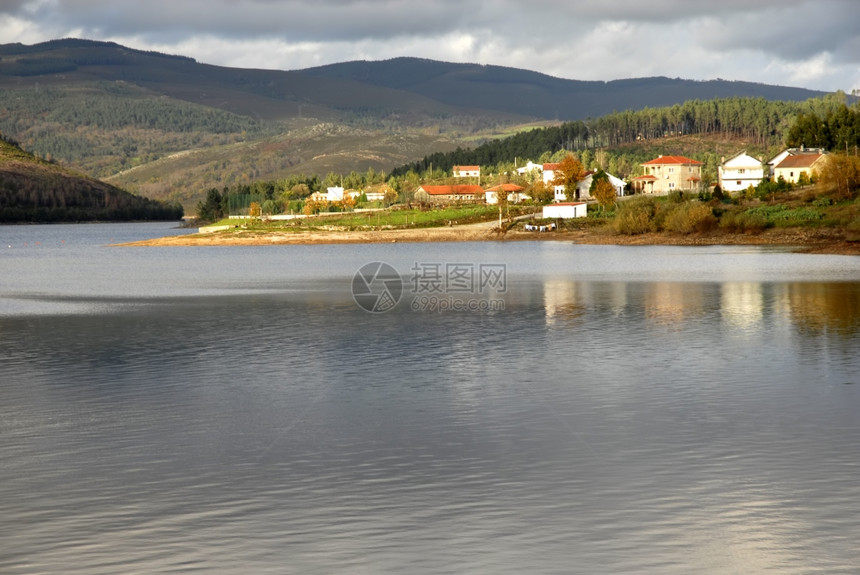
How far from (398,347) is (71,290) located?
3389cm

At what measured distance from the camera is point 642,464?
52.5 feet

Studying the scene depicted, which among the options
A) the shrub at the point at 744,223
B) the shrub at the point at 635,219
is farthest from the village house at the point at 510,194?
the shrub at the point at 744,223

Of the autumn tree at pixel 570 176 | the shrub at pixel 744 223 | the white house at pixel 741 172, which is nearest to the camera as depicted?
the shrub at pixel 744 223

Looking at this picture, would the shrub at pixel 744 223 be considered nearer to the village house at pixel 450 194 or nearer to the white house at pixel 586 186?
the white house at pixel 586 186

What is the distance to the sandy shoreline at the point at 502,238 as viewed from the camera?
91500 millimetres

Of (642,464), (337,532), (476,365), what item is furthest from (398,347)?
(337,532)

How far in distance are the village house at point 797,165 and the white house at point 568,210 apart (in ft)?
85.0

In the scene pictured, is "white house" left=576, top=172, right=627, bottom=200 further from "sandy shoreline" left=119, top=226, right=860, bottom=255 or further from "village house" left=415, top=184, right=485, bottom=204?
"sandy shoreline" left=119, top=226, right=860, bottom=255

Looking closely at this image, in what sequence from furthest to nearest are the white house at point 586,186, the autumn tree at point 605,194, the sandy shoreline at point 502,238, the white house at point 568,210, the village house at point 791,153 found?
the white house at point 586,186 < the village house at point 791,153 < the autumn tree at point 605,194 < the white house at point 568,210 < the sandy shoreline at point 502,238

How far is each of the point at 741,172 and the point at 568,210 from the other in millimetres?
30869

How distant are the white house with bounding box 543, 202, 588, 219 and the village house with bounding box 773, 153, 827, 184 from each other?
85.0 ft

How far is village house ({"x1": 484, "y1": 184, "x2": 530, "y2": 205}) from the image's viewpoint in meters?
168

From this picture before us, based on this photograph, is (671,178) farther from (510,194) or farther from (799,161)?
(799,161)

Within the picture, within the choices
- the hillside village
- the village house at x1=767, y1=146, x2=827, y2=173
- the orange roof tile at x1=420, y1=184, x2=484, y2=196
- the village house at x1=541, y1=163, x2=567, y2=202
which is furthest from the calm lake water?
the orange roof tile at x1=420, y1=184, x2=484, y2=196
